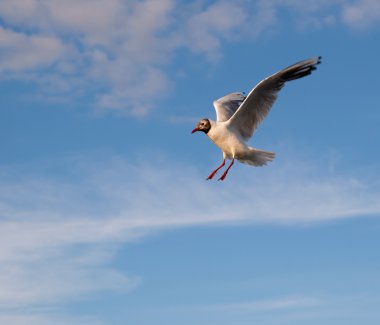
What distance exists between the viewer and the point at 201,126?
23.9m

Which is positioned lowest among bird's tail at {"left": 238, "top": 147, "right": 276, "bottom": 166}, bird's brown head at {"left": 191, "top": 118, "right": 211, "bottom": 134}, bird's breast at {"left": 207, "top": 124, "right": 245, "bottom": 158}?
bird's tail at {"left": 238, "top": 147, "right": 276, "bottom": 166}

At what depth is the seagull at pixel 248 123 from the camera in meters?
23.0

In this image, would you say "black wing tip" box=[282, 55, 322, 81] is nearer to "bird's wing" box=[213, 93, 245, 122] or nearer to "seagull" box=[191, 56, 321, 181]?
"seagull" box=[191, 56, 321, 181]

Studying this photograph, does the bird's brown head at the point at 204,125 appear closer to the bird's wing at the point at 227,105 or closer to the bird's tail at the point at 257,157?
the bird's tail at the point at 257,157

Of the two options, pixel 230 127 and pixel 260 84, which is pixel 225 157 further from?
pixel 260 84

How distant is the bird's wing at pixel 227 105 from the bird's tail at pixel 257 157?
13.0 ft

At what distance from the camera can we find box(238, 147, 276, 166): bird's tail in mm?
24047

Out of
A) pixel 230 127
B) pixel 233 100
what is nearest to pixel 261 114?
pixel 230 127

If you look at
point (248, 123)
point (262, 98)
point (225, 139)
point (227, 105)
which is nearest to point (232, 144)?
point (225, 139)

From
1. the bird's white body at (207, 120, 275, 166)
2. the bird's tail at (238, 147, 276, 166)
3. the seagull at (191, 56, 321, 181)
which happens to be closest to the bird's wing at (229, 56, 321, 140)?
the seagull at (191, 56, 321, 181)

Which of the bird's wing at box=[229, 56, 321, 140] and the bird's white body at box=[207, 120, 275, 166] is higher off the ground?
the bird's wing at box=[229, 56, 321, 140]

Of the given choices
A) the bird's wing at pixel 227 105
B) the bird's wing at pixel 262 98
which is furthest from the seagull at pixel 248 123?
the bird's wing at pixel 227 105

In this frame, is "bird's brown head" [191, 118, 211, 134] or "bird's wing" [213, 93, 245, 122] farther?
"bird's wing" [213, 93, 245, 122]

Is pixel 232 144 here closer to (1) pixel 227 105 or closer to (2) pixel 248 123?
(2) pixel 248 123
